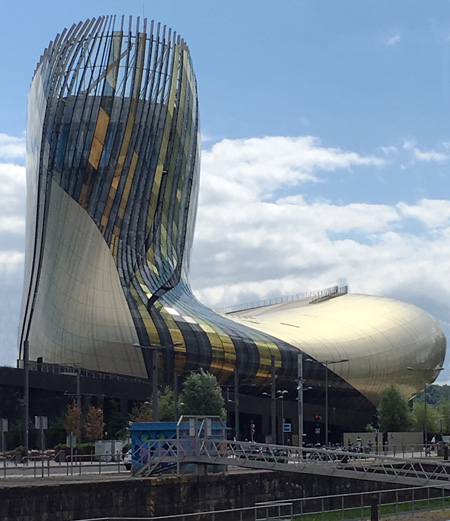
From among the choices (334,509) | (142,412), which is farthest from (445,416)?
(334,509)

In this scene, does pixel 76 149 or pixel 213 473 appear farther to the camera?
pixel 76 149

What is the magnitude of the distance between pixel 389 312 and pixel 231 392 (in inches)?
1152

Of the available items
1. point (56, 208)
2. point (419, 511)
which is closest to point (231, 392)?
point (56, 208)

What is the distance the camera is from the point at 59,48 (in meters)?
93.1

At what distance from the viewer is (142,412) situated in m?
76.2

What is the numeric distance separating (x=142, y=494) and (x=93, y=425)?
112 ft

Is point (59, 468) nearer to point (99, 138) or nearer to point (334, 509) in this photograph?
point (334, 509)

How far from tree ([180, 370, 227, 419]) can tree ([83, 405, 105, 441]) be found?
7172 mm

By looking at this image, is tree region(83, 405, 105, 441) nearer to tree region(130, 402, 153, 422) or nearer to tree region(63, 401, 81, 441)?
tree region(63, 401, 81, 441)

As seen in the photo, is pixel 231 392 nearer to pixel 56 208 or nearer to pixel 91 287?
pixel 91 287

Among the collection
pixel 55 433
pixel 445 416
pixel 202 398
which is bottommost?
pixel 445 416

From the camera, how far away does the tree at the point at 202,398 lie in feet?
254

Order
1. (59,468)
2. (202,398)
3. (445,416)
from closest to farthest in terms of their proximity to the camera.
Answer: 1. (59,468)
2. (202,398)
3. (445,416)

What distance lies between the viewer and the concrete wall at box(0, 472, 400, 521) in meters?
33.9
